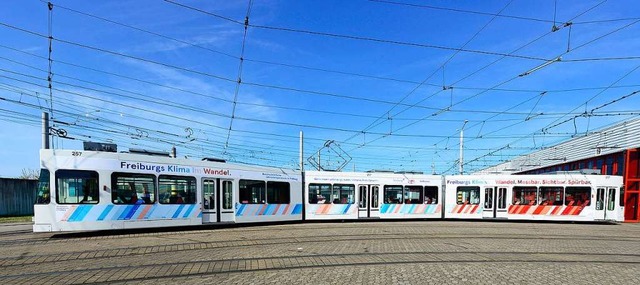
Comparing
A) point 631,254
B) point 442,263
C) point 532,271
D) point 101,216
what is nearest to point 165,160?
point 101,216

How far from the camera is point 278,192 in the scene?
60.0 ft

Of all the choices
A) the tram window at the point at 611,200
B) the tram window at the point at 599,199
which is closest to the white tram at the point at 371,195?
the tram window at the point at 599,199

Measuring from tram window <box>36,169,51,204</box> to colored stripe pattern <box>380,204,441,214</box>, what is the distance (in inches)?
598

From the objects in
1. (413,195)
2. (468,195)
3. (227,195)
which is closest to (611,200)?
(468,195)

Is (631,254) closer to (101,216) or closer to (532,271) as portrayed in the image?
(532,271)

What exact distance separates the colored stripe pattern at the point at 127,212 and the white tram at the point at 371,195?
6.69m

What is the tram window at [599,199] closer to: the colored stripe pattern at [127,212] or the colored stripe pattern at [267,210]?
the colored stripe pattern at [267,210]

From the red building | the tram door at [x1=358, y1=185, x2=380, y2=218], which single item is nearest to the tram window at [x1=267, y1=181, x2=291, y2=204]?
the tram door at [x1=358, y1=185, x2=380, y2=218]

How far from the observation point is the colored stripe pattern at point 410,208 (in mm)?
20984

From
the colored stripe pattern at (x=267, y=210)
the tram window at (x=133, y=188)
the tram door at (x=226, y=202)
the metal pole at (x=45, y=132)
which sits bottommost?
the colored stripe pattern at (x=267, y=210)

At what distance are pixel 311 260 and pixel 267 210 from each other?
32.3 ft

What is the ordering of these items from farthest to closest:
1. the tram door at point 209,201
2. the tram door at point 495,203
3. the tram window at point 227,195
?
the tram door at point 495,203 → the tram window at point 227,195 → the tram door at point 209,201

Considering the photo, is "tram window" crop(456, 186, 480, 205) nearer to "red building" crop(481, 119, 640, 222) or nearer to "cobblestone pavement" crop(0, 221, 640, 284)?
"red building" crop(481, 119, 640, 222)

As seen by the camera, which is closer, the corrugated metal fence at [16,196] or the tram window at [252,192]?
the tram window at [252,192]
